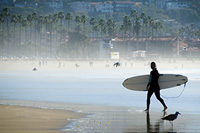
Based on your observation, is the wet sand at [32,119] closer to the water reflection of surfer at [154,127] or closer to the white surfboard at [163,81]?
the water reflection of surfer at [154,127]

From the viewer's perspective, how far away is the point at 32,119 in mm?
14500

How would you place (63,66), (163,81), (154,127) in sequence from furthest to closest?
(63,66)
(163,81)
(154,127)

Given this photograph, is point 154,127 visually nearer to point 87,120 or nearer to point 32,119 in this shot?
point 87,120

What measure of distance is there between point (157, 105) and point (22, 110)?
566cm

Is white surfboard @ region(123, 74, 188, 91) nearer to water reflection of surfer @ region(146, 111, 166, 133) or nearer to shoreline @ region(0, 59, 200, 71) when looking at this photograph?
water reflection of surfer @ region(146, 111, 166, 133)

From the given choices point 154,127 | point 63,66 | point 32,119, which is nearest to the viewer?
point 154,127

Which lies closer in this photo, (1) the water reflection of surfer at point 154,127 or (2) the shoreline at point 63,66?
(1) the water reflection of surfer at point 154,127

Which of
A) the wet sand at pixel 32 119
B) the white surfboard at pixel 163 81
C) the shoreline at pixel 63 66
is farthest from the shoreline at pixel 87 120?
the shoreline at pixel 63 66

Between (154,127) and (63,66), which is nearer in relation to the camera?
(154,127)

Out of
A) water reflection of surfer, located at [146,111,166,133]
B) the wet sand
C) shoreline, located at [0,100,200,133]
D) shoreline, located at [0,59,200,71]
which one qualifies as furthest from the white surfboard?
shoreline, located at [0,59,200,71]

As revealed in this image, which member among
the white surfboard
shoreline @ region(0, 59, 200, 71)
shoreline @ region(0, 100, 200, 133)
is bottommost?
shoreline @ region(0, 59, 200, 71)

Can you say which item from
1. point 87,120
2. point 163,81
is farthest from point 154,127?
point 163,81

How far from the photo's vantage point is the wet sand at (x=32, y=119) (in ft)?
41.6

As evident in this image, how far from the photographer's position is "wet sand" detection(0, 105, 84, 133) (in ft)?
41.6
